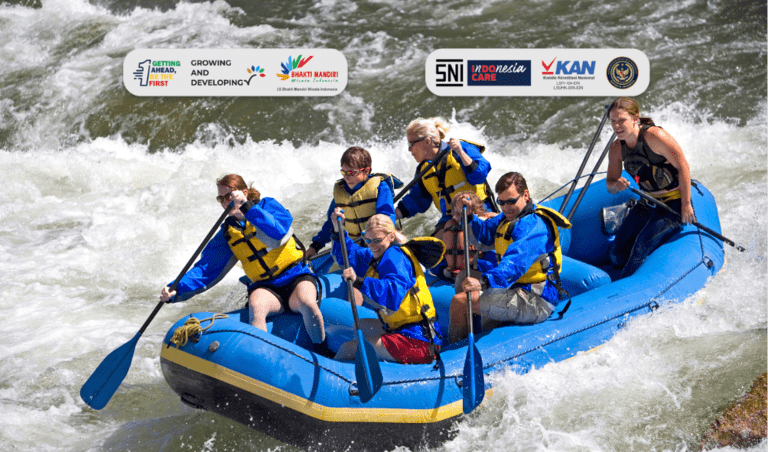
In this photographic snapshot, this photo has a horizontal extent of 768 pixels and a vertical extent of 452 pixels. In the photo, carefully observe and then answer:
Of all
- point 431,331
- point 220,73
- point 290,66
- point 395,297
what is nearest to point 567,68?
point 290,66

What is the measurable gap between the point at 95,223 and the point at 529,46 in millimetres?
5629

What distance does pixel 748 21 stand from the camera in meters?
9.53

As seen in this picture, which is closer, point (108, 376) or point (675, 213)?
point (108, 376)

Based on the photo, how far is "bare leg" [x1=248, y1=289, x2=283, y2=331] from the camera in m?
3.51

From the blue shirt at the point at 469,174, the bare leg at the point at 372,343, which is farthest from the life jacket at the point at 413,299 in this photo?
the blue shirt at the point at 469,174

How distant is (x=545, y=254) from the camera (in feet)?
→ 11.0

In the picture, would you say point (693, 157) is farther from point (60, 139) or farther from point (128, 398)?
point (60, 139)

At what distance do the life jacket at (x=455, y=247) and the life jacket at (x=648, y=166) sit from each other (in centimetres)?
116

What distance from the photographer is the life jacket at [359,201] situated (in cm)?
386

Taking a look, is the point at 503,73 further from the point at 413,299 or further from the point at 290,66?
the point at 413,299

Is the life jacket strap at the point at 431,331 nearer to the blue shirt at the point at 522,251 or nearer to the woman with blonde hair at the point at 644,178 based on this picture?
the blue shirt at the point at 522,251

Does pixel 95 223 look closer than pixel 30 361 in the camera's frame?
No

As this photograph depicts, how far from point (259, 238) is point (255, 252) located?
3.7 inches

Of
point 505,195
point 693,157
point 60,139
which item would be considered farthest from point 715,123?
point 60,139
